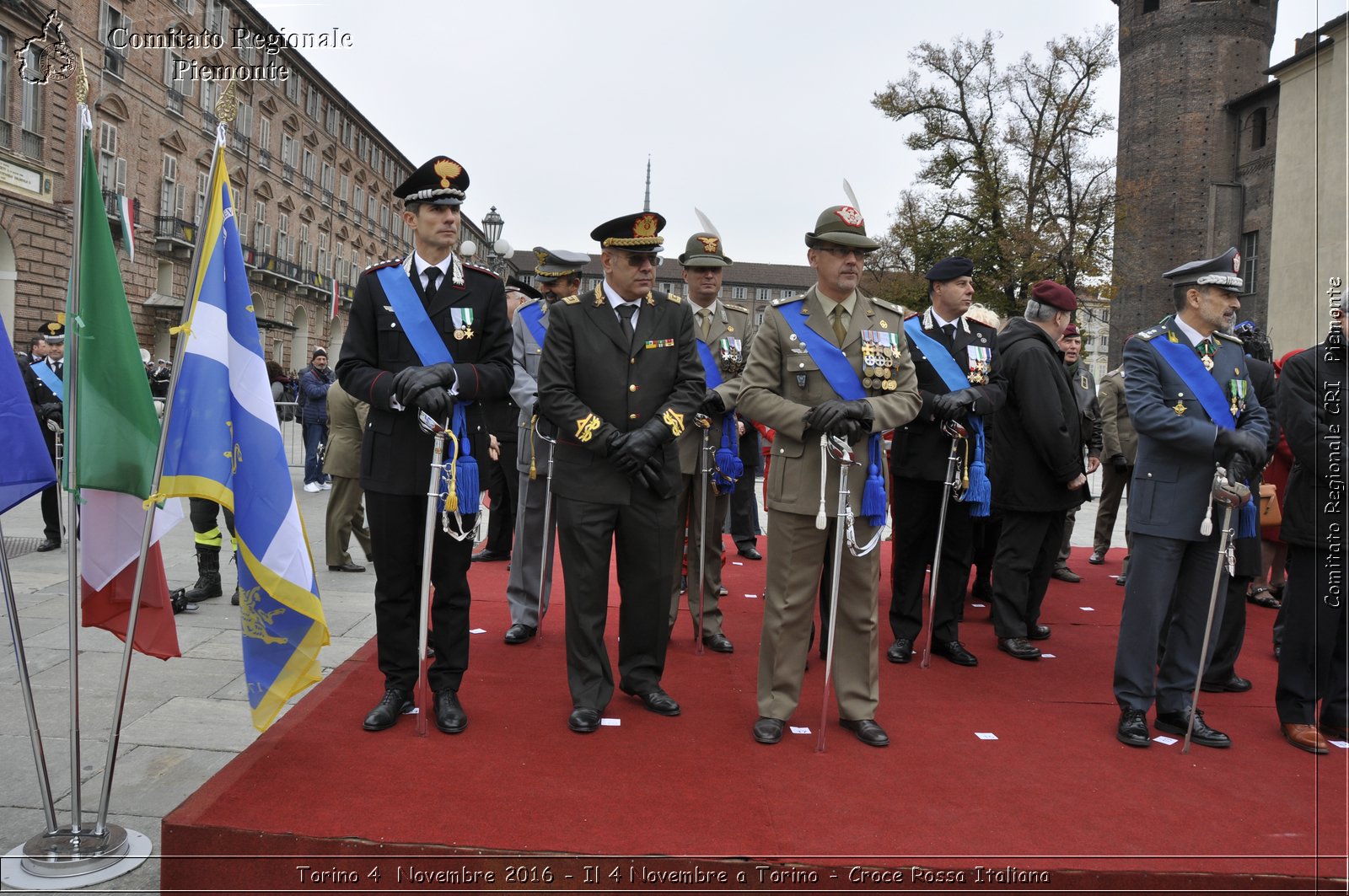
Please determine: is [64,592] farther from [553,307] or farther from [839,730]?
[839,730]

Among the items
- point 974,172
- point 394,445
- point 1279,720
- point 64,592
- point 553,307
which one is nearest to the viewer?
point 394,445

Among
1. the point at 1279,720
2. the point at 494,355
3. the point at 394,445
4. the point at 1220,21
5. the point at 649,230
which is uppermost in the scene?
the point at 1220,21

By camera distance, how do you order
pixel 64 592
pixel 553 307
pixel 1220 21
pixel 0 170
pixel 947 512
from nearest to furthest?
pixel 553 307 → pixel 947 512 → pixel 64 592 → pixel 0 170 → pixel 1220 21

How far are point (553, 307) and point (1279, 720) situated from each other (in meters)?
3.79

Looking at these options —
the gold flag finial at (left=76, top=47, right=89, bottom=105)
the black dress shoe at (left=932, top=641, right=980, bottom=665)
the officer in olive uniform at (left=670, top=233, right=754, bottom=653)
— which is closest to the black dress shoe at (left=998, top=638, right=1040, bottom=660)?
the black dress shoe at (left=932, top=641, right=980, bottom=665)

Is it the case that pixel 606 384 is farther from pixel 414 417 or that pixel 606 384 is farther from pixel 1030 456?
pixel 1030 456

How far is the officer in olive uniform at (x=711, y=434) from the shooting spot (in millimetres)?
5328

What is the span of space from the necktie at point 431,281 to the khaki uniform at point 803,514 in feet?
4.45

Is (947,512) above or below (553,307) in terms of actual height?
below

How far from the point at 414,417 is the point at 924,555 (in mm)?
2838

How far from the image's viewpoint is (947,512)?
17.1 ft

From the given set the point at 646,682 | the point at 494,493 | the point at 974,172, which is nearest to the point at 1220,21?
the point at 974,172

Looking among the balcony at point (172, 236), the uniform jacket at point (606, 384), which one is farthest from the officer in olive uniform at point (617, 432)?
the balcony at point (172, 236)

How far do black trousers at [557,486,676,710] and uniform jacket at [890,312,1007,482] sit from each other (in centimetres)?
147
